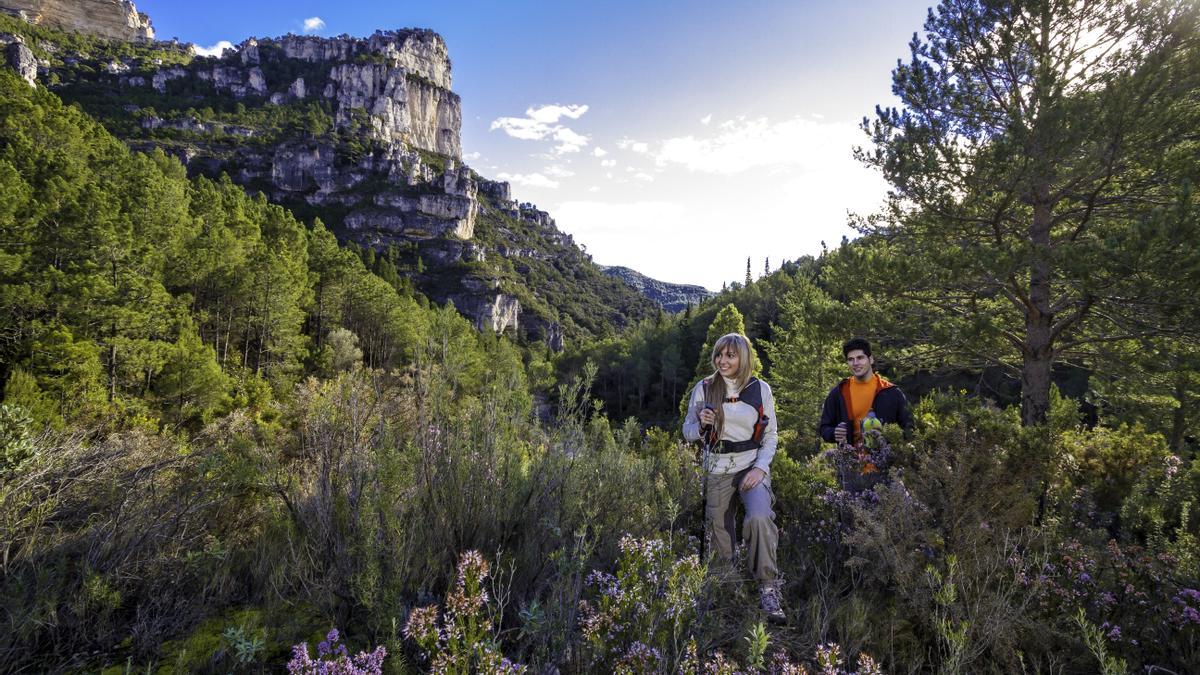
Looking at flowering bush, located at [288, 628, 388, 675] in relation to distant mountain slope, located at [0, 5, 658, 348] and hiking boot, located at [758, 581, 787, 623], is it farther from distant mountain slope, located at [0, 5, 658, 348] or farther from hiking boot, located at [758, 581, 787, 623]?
distant mountain slope, located at [0, 5, 658, 348]

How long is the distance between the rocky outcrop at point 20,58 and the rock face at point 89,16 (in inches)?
1573

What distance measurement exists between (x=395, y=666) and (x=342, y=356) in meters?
25.9

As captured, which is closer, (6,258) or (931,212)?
(931,212)

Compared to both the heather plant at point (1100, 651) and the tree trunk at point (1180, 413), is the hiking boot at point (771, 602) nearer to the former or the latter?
the heather plant at point (1100, 651)

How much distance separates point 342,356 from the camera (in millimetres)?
23812

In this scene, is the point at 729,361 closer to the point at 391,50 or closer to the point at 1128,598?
the point at 1128,598

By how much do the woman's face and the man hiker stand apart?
60.9 inches

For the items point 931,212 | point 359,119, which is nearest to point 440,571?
point 931,212

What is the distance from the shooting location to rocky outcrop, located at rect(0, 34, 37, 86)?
226 ft

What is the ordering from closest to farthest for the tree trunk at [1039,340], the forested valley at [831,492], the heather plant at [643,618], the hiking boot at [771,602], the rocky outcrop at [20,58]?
the heather plant at [643,618] → the forested valley at [831,492] → the hiking boot at [771,602] → the tree trunk at [1039,340] → the rocky outcrop at [20,58]

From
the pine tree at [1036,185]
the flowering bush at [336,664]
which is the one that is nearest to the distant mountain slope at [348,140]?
the pine tree at [1036,185]

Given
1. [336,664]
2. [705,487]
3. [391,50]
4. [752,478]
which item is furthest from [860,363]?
[391,50]

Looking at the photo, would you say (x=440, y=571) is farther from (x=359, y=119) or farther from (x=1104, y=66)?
(x=359, y=119)

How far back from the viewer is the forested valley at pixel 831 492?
175 cm
